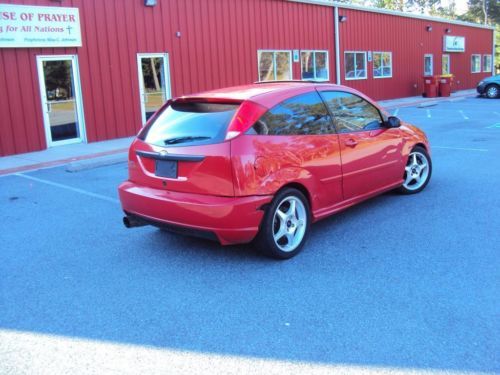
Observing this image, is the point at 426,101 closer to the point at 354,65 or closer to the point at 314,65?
the point at 354,65

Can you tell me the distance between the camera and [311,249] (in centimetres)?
512

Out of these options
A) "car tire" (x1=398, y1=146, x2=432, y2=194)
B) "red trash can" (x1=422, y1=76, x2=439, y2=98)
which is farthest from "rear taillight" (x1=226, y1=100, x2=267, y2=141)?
"red trash can" (x1=422, y1=76, x2=439, y2=98)

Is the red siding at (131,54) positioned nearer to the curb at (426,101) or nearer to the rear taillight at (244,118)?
the curb at (426,101)

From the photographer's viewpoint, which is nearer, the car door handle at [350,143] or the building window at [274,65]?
the car door handle at [350,143]

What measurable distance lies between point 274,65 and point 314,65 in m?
2.55

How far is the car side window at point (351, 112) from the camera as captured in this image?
5645 millimetres

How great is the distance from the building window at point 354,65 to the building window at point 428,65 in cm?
690

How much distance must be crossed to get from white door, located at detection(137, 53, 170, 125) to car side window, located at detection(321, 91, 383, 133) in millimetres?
9770

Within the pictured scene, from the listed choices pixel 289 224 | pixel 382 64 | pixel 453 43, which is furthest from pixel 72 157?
pixel 453 43

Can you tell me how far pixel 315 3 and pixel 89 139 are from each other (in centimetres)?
1145

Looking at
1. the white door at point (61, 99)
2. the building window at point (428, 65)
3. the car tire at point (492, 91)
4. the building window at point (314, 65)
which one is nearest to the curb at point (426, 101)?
the car tire at point (492, 91)

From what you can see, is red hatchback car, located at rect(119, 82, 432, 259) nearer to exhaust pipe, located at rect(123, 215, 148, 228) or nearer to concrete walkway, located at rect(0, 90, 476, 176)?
exhaust pipe, located at rect(123, 215, 148, 228)

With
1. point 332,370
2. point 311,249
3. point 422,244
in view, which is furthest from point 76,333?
point 422,244

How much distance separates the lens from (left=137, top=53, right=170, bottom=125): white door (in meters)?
14.9
